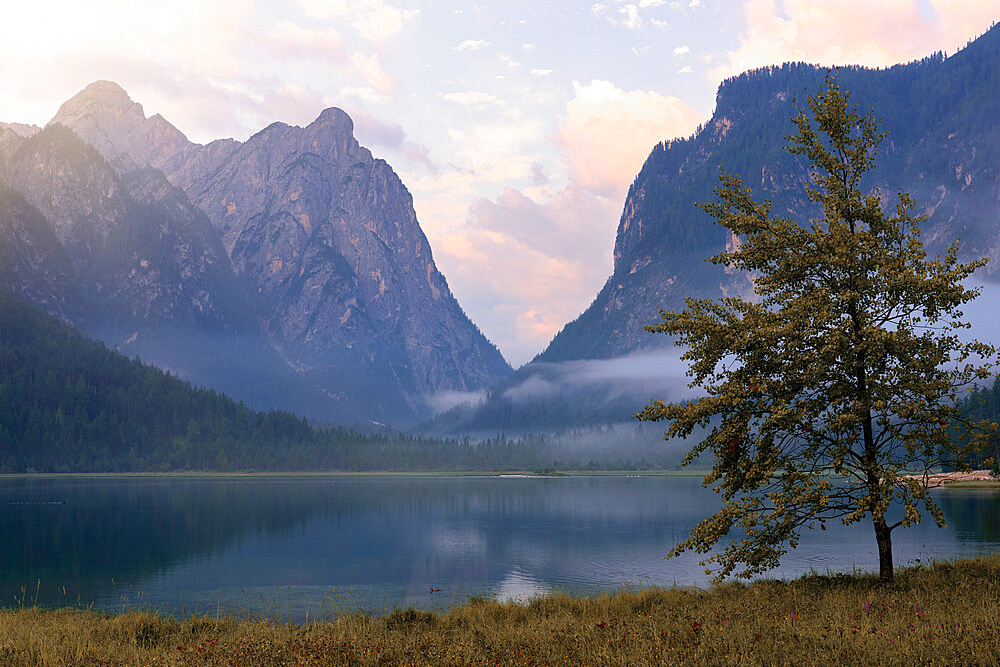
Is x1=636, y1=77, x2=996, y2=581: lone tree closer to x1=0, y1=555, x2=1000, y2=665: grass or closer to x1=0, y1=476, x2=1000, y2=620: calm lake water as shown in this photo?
x1=0, y1=555, x2=1000, y2=665: grass

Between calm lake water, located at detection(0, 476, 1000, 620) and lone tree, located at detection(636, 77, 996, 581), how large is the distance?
16761mm

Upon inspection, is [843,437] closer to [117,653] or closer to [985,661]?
[985,661]

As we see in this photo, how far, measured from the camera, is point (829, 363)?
1093 inches

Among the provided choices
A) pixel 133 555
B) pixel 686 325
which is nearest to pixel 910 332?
pixel 686 325

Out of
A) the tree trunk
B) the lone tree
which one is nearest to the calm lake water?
the tree trunk

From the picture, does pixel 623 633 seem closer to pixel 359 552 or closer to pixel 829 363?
pixel 829 363

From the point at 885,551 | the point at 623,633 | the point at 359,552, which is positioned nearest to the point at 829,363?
the point at 885,551

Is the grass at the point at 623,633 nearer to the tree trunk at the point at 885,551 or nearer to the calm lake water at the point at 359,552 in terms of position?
the tree trunk at the point at 885,551

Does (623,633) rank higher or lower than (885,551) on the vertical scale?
lower

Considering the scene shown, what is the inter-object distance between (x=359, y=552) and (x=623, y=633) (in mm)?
64872

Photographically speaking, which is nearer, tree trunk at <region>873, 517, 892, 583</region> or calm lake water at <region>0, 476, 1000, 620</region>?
A: tree trunk at <region>873, 517, 892, 583</region>

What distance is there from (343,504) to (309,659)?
489 ft

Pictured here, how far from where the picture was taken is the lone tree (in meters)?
27.5

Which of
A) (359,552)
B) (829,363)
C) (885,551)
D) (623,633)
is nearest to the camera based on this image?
(623,633)
